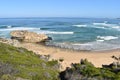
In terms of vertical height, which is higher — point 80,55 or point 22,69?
point 22,69

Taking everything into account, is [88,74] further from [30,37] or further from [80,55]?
[30,37]

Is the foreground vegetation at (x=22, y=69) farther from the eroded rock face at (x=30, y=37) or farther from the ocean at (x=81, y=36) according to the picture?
the eroded rock face at (x=30, y=37)

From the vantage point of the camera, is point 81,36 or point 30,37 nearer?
point 30,37

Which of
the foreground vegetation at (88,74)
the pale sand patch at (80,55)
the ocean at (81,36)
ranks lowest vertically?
the ocean at (81,36)

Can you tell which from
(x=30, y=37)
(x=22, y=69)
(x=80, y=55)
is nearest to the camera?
(x=22, y=69)

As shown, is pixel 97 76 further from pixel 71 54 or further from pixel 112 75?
pixel 71 54

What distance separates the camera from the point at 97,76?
1756cm

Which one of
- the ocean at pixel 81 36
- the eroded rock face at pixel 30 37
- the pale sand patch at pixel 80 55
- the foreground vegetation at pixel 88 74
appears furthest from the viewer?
the eroded rock face at pixel 30 37

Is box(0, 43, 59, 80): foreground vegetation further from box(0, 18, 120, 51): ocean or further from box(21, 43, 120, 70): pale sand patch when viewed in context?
box(0, 18, 120, 51): ocean

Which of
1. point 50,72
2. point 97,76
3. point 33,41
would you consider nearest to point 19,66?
point 50,72

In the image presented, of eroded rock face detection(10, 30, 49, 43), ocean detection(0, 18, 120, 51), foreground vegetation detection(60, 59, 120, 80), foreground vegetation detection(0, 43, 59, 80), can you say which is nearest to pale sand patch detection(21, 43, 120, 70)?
ocean detection(0, 18, 120, 51)

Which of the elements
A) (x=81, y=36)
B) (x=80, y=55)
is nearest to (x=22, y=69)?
(x=80, y=55)

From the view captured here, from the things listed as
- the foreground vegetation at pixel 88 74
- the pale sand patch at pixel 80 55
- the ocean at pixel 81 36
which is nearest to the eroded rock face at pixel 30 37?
the ocean at pixel 81 36

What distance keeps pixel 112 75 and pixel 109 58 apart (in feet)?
62.5
